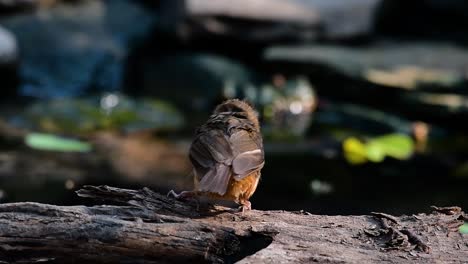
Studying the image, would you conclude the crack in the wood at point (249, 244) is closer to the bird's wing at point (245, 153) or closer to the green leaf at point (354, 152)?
the bird's wing at point (245, 153)

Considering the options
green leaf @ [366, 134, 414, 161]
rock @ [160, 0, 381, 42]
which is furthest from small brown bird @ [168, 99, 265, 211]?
rock @ [160, 0, 381, 42]

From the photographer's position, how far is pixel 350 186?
6395 millimetres

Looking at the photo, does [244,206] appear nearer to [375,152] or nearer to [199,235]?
[199,235]

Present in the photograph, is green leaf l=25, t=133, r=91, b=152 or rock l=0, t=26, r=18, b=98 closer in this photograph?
green leaf l=25, t=133, r=91, b=152

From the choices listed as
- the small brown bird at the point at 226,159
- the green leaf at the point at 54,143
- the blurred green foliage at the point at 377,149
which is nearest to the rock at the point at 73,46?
the green leaf at the point at 54,143

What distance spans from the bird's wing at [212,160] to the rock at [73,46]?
6.22 metres

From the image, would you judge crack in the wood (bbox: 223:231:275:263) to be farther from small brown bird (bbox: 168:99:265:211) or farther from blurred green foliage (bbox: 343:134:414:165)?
blurred green foliage (bbox: 343:134:414:165)

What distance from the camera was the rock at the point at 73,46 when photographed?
31.1 feet

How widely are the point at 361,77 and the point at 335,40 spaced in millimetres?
1413

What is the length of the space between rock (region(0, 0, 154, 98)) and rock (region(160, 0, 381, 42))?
0.64m

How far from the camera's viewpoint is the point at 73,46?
9703 mm

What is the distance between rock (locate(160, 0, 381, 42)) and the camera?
9.56 m

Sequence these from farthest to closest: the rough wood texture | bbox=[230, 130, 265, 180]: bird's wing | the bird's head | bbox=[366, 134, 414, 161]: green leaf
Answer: bbox=[366, 134, 414, 161]: green leaf
the bird's head
bbox=[230, 130, 265, 180]: bird's wing
the rough wood texture

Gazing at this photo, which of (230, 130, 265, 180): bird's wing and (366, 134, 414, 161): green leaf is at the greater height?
(366, 134, 414, 161): green leaf
